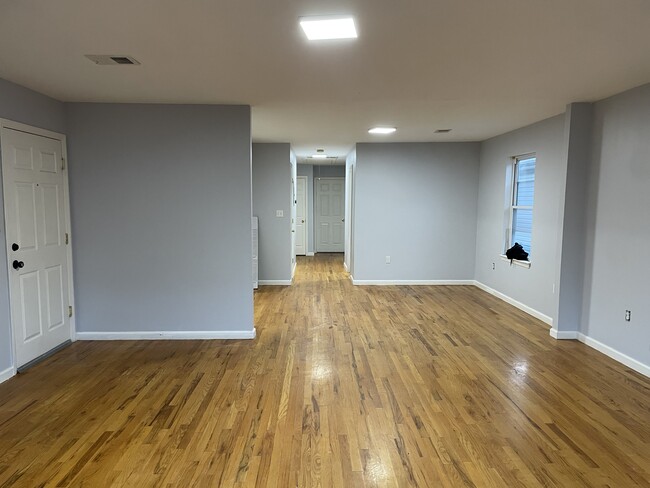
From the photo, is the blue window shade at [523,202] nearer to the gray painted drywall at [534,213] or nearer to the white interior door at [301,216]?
the gray painted drywall at [534,213]

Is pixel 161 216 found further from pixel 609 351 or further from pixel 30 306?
pixel 609 351

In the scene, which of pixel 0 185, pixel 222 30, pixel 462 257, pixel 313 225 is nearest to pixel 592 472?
pixel 222 30

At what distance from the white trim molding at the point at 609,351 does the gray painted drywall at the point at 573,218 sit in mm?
63

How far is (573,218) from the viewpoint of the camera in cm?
406

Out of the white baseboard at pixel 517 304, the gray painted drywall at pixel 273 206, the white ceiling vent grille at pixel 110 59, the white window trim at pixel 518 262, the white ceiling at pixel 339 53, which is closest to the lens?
the white ceiling at pixel 339 53

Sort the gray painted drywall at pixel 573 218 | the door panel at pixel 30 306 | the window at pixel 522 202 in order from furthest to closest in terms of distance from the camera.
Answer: the window at pixel 522 202
the gray painted drywall at pixel 573 218
the door panel at pixel 30 306

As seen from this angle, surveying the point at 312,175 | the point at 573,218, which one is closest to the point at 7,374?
the point at 573,218

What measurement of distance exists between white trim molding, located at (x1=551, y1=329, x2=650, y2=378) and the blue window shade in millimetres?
1383

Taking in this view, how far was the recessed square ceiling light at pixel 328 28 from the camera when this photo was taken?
83.7 inches

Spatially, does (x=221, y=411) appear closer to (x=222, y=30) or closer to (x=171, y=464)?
(x=171, y=464)

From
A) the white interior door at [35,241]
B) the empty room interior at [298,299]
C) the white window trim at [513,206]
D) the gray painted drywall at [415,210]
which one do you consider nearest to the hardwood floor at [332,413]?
the empty room interior at [298,299]

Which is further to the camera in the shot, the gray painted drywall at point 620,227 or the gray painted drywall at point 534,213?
the gray painted drywall at point 534,213

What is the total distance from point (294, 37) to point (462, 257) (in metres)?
5.36

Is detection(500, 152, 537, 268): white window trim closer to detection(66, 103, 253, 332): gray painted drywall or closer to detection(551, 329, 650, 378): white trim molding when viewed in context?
detection(551, 329, 650, 378): white trim molding
